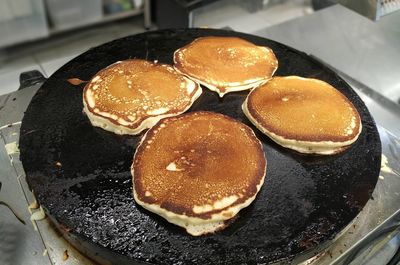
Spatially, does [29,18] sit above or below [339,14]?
below

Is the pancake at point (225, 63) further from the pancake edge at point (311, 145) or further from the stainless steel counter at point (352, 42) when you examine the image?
the stainless steel counter at point (352, 42)

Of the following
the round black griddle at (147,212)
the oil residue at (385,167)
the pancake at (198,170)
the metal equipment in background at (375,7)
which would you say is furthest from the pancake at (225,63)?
the oil residue at (385,167)

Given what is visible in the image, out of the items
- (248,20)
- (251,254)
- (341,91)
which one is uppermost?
(341,91)

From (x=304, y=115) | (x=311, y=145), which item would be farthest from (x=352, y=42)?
(x=311, y=145)

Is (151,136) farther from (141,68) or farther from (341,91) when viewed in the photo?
(341,91)

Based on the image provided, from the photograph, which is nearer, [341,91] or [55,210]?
[55,210]

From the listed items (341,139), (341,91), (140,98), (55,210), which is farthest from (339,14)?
(55,210)

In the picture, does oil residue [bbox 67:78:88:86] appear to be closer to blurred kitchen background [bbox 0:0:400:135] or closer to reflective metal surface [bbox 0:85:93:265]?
reflective metal surface [bbox 0:85:93:265]
